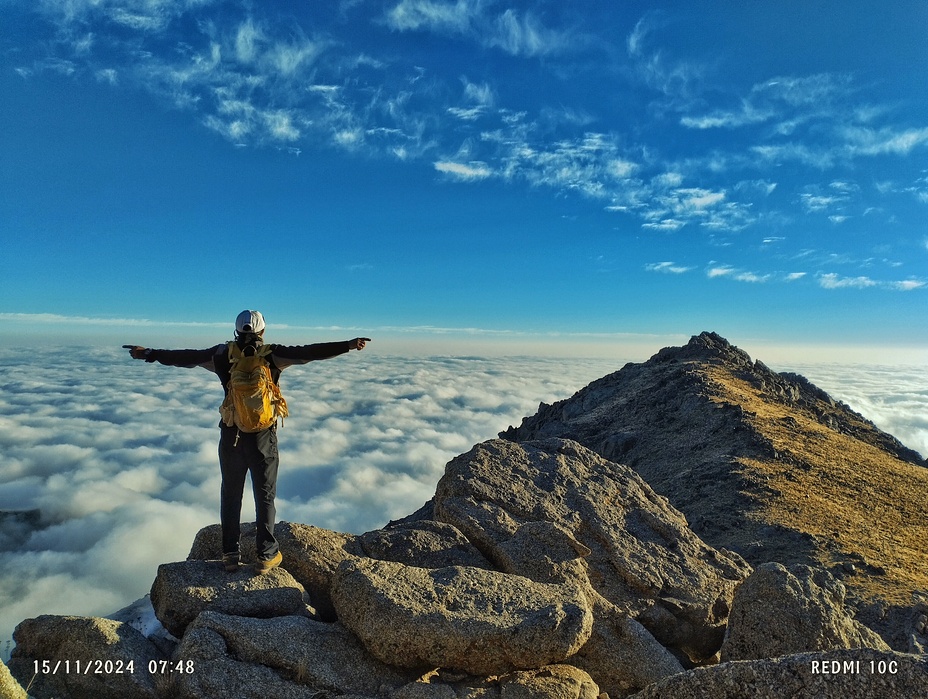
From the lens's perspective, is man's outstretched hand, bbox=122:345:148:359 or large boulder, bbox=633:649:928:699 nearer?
large boulder, bbox=633:649:928:699

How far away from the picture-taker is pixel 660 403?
128 ft

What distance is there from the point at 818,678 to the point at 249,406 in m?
7.43

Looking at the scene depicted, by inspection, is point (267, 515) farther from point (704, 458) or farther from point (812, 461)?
point (812, 461)

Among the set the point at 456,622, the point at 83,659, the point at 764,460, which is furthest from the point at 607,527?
the point at 764,460

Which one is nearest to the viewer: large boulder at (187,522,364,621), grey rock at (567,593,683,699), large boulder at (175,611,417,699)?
large boulder at (175,611,417,699)

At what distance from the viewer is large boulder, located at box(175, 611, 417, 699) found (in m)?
7.48

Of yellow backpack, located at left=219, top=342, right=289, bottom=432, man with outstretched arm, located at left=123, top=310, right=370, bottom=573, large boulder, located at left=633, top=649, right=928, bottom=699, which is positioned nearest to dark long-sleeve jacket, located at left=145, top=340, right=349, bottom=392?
man with outstretched arm, located at left=123, top=310, right=370, bottom=573

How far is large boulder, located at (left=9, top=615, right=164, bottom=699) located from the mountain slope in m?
18.2

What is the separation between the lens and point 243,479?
31.3ft

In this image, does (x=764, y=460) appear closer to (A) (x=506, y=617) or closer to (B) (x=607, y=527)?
(B) (x=607, y=527)

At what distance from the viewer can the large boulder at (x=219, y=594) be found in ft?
28.6

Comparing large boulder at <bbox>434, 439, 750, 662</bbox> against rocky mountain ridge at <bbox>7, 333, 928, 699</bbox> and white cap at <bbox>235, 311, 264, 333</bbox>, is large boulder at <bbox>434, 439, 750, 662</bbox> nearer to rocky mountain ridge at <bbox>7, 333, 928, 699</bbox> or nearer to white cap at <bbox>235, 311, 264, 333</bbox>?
rocky mountain ridge at <bbox>7, 333, 928, 699</bbox>

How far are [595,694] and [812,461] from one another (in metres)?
28.0

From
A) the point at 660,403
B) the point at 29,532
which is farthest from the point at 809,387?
the point at 29,532
